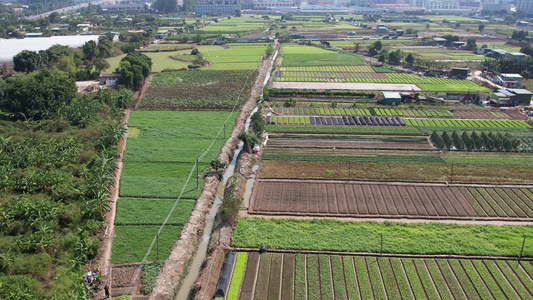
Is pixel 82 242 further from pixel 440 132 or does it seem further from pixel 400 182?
pixel 440 132

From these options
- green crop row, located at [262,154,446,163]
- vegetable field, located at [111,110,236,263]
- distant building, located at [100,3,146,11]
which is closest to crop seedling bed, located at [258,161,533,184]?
green crop row, located at [262,154,446,163]

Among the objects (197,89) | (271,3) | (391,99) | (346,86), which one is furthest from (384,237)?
(271,3)

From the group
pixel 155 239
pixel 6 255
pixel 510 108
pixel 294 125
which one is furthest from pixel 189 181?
pixel 510 108

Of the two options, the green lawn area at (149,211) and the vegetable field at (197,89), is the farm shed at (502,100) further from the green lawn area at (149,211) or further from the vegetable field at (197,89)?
the green lawn area at (149,211)

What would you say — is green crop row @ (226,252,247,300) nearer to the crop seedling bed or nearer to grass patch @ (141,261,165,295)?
grass patch @ (141,261,165,295)

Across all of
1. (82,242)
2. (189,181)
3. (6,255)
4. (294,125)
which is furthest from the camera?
(294,125)

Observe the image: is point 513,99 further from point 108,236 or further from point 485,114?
point 108,236
